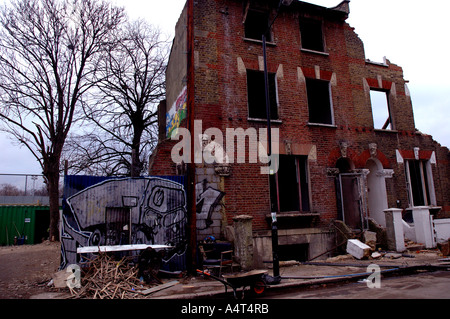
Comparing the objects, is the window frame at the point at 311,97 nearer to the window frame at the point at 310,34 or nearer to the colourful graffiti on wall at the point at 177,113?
the window frame at the point at 310,34

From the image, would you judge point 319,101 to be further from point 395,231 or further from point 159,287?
point 159,287

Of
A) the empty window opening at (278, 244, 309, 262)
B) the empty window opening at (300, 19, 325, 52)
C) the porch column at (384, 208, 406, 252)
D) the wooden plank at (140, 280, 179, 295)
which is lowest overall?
the wooden plank at (140, 280, 179, 295)

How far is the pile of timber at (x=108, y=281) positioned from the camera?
22.5 feet

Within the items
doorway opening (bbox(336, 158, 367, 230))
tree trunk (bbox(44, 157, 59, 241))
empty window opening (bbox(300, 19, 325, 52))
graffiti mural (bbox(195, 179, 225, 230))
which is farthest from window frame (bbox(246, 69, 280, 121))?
tree trunk (bbox(44, 157, 59, 241))

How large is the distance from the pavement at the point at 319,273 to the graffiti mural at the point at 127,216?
1554mm

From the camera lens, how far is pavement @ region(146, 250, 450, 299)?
23.7 ft

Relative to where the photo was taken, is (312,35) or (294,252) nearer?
(294,252)

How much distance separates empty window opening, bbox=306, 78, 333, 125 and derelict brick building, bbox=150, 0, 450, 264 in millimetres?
43

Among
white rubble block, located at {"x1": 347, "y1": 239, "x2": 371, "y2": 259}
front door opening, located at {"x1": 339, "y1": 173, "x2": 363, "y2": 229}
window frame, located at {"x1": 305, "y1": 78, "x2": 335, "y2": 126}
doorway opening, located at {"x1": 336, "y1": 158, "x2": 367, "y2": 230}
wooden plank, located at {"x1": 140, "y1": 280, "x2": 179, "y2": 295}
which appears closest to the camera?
wooden plank, located at {"x1": 140, "y1": 280, "x2": 179, "y2": 295}

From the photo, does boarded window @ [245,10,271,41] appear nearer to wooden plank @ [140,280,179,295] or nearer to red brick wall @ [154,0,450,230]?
red brick wall @ [154,0,450,230]

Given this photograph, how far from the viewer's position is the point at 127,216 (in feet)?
30.6

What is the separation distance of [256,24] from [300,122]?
454cm

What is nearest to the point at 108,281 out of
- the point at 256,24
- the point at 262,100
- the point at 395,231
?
the point at 262,100

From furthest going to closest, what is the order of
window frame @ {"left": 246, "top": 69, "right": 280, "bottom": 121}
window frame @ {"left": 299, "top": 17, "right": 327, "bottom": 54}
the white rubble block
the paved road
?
window frame @ {"left": 299, "top": 17, "right": 327, "bottom": 54}
window frame @ {"left": 246, "top": 69, "right": 280, "bottom": 121}
the white rubble block
the paved road
